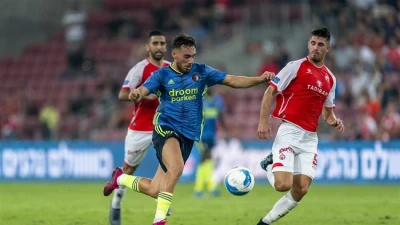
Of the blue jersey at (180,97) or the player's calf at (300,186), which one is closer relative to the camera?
the blue jersey at (180,97)

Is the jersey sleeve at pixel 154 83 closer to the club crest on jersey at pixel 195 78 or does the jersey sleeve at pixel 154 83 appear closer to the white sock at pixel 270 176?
the club crest on jersey at pixel 195 78

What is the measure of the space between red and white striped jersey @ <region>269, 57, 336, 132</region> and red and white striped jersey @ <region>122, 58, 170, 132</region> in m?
2.31

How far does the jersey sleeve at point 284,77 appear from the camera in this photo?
1163 centimetres

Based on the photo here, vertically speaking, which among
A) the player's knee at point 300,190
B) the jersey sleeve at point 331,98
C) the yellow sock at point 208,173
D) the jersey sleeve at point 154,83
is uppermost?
the jersey sleeve at point 154,83

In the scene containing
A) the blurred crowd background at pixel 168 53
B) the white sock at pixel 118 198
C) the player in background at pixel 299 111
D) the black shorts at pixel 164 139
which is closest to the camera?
the black shorts at pixel 164 139

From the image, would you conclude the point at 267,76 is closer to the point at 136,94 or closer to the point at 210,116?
the point at 136,94

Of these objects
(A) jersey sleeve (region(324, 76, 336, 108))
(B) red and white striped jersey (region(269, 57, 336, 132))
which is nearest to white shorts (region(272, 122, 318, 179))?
(B) red and white striped jersey (region(269, 57, 336, 132))

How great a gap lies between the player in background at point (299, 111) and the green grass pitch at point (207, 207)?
1.64 meters

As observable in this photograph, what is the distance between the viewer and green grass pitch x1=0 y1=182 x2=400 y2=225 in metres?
13.5

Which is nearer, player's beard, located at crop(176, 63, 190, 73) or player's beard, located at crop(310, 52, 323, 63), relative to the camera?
player's beard, located at crop(176, 63, 190, 73)

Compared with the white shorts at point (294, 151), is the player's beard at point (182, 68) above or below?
above

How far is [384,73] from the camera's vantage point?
80.8ft

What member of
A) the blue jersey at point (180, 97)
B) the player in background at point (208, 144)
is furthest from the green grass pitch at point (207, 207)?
the blue jersey at point (180, 97)

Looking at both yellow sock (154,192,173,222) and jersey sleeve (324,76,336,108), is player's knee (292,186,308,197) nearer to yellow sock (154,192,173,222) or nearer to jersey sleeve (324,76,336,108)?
jersey sleeve (324,76,336,108)
